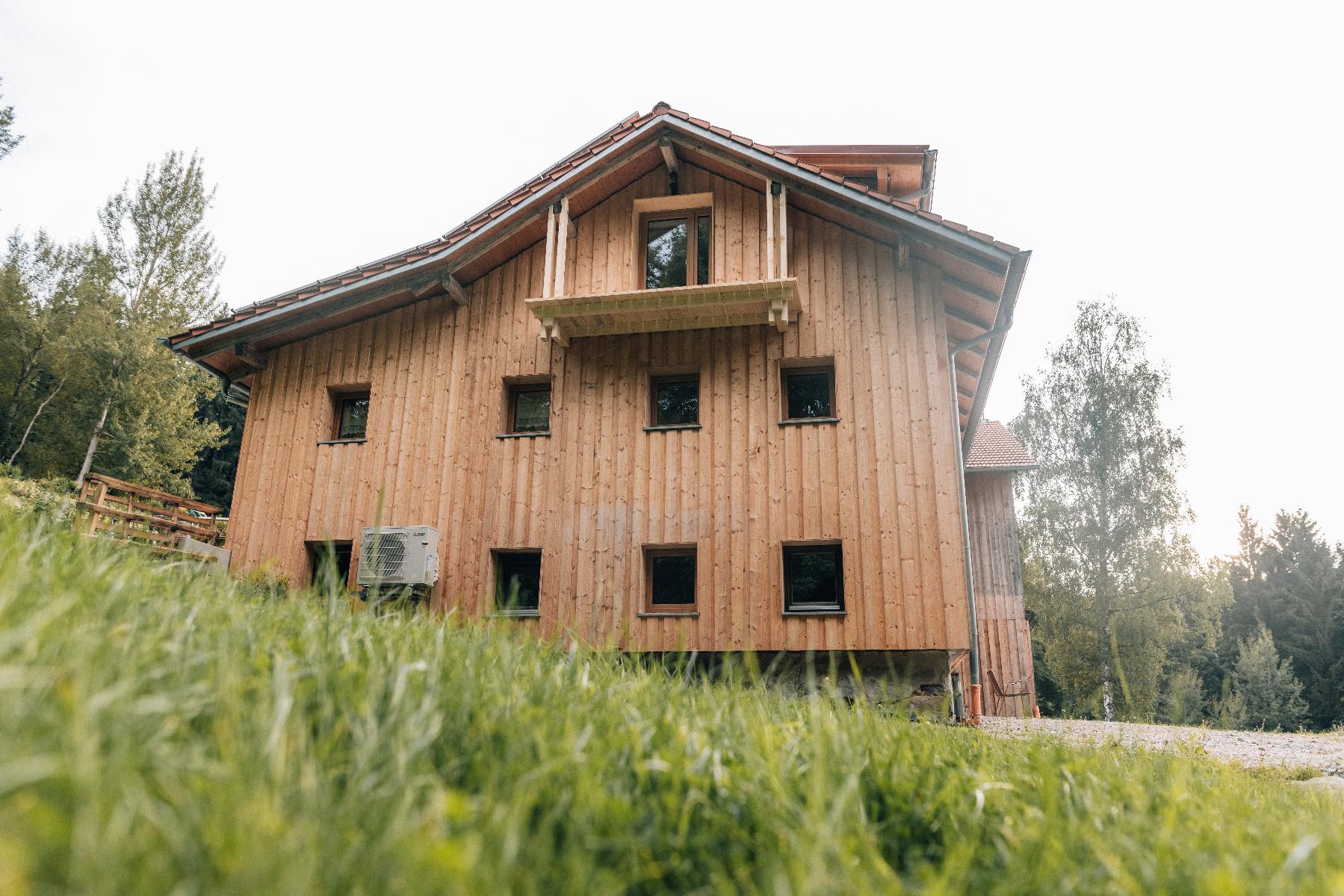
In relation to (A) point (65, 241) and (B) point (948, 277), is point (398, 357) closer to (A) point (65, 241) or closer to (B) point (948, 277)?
(B) point (948, 277)

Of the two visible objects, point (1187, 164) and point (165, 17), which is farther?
point (1187, 164)

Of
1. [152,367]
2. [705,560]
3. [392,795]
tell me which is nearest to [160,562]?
[392,795]

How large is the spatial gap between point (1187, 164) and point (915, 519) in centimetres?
1651

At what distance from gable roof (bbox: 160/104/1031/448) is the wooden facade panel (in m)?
0.34

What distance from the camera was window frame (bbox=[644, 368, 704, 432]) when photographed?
11.8 meters

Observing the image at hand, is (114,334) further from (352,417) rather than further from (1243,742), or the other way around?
(1243,742)

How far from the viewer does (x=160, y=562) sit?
12.3 ft

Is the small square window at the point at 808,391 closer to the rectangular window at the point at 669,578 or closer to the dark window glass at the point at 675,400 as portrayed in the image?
the dark window glass at the point at 675,400

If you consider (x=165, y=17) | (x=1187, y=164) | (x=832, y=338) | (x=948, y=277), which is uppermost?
(x=1187, y=164)

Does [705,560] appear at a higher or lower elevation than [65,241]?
lower

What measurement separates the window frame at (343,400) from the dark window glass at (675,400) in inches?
180

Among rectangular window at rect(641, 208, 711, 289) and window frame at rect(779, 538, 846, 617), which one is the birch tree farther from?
window frame at rect(779, 538, 846, 617)

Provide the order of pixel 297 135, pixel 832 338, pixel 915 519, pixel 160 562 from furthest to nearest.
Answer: pixel 297 135, pixel 832 338, pixel 915 519, pixel 160 562

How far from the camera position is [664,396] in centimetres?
1223
